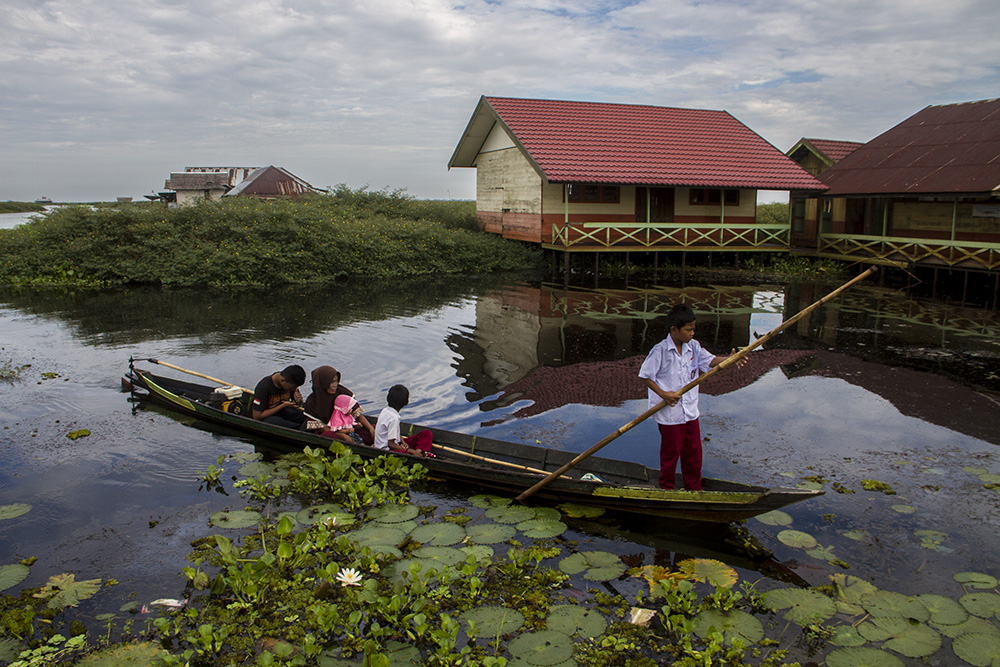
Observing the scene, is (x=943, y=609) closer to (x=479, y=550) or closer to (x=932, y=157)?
(x=479, y=550)

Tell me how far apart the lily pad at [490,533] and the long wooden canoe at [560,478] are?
0.58 meters

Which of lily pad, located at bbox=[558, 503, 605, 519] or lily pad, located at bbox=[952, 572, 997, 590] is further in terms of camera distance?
lily pad, located at bbox=[558, 503, 605, 519]

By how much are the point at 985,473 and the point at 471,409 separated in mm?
6366

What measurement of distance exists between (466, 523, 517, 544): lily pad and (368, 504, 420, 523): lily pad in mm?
664

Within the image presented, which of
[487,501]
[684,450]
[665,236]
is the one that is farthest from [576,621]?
[665,236]

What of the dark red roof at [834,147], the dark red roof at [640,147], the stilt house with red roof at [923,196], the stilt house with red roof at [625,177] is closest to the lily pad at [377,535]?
the stilt house with red roof at [923,196]

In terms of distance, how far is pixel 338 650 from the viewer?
4668mm

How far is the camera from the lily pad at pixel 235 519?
21.3ft

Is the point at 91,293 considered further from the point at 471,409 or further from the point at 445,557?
the point at 445,557

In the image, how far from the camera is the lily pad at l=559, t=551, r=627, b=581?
5582 mm

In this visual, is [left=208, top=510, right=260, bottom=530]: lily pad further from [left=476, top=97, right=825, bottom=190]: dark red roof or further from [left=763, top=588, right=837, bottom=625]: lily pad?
[left=476, top=97, right=825, bottom=190]: dark red roof

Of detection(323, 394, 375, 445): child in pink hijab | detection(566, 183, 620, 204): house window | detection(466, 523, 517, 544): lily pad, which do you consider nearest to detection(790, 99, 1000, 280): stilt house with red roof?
detection(566, 183, 620, 204): house window

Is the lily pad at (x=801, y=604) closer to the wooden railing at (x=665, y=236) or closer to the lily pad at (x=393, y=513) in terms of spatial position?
the lily pad at (x=393, y=513)

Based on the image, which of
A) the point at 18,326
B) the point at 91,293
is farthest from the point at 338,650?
the point at 91,293
